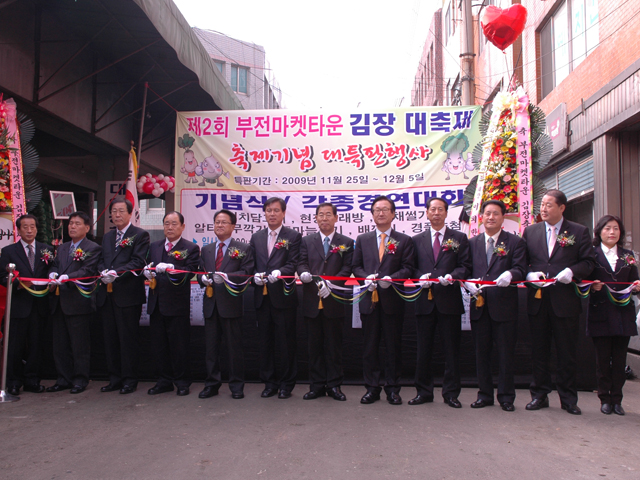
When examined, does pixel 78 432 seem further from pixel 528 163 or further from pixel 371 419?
pixel 528 163

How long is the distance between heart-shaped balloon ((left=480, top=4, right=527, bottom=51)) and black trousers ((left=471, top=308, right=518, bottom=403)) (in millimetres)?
3742

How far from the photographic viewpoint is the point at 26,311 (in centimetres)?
477

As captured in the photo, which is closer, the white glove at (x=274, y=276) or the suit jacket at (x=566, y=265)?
the suit jacket at (x=566, y=265)

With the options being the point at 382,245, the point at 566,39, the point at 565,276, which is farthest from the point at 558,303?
the point at 566,39

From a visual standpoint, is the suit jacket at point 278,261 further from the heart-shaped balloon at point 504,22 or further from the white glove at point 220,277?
the heart-shaped balloon at point 504,22

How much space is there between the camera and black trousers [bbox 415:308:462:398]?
4.28m

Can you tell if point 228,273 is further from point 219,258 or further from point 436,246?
point 436,246

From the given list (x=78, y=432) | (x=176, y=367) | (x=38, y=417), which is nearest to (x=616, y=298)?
(x=176, y=367)

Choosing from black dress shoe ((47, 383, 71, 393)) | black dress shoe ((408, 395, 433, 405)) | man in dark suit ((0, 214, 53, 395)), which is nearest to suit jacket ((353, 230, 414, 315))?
black dress shoe ((408, 395, 433, 405))

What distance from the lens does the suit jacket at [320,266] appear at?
4.52m

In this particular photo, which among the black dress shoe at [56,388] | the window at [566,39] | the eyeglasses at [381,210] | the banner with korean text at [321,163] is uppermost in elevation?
the window at [566,39]

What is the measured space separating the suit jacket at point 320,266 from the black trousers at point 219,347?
2.23 feet

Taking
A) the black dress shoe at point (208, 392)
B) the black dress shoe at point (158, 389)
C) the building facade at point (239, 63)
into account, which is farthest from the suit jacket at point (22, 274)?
the building facade at point (239, 63)

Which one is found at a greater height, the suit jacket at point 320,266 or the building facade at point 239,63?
the building facade at point 239,63
